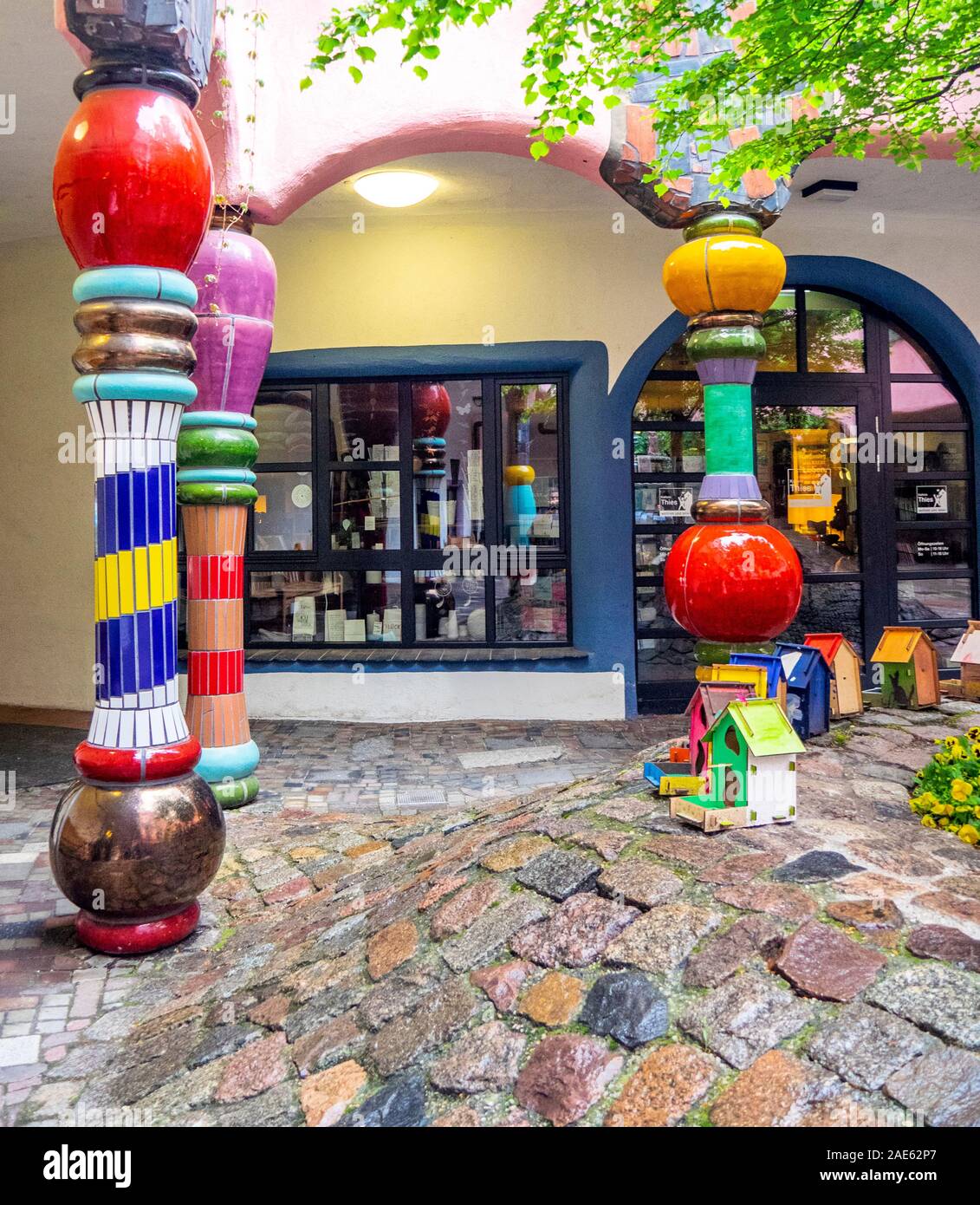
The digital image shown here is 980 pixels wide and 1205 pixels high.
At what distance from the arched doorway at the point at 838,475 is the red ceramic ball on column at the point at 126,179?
477 centimetres

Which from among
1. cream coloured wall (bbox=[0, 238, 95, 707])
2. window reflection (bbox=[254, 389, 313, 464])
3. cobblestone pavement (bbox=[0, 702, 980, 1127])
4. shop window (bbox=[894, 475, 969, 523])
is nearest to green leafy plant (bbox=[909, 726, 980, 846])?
cobblestone pavement (bbox=[0, 702, 980, 1127])

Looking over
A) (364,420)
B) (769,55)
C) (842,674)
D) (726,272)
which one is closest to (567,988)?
(842,674)

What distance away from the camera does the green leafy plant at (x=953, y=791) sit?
2955 millimetres

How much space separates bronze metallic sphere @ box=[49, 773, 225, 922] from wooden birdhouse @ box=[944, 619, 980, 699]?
3.27 metres

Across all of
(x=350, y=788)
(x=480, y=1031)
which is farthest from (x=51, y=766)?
(x=480, y=1031)

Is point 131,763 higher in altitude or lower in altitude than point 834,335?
lower

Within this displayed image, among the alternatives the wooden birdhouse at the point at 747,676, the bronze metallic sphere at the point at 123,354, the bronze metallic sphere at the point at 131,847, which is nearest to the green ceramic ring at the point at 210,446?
the bronze metallic sphere at the point at 123,354

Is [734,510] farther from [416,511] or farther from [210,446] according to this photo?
A: [416,511]

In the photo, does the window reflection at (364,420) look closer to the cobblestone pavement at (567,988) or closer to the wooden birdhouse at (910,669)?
the wooden birdhouse at (910,669)

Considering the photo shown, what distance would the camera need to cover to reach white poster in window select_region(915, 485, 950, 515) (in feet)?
25.3

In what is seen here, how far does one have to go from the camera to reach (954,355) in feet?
24.8

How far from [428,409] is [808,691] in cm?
424

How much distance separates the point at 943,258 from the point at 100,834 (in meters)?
7.10

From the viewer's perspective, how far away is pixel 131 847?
9.97ft
